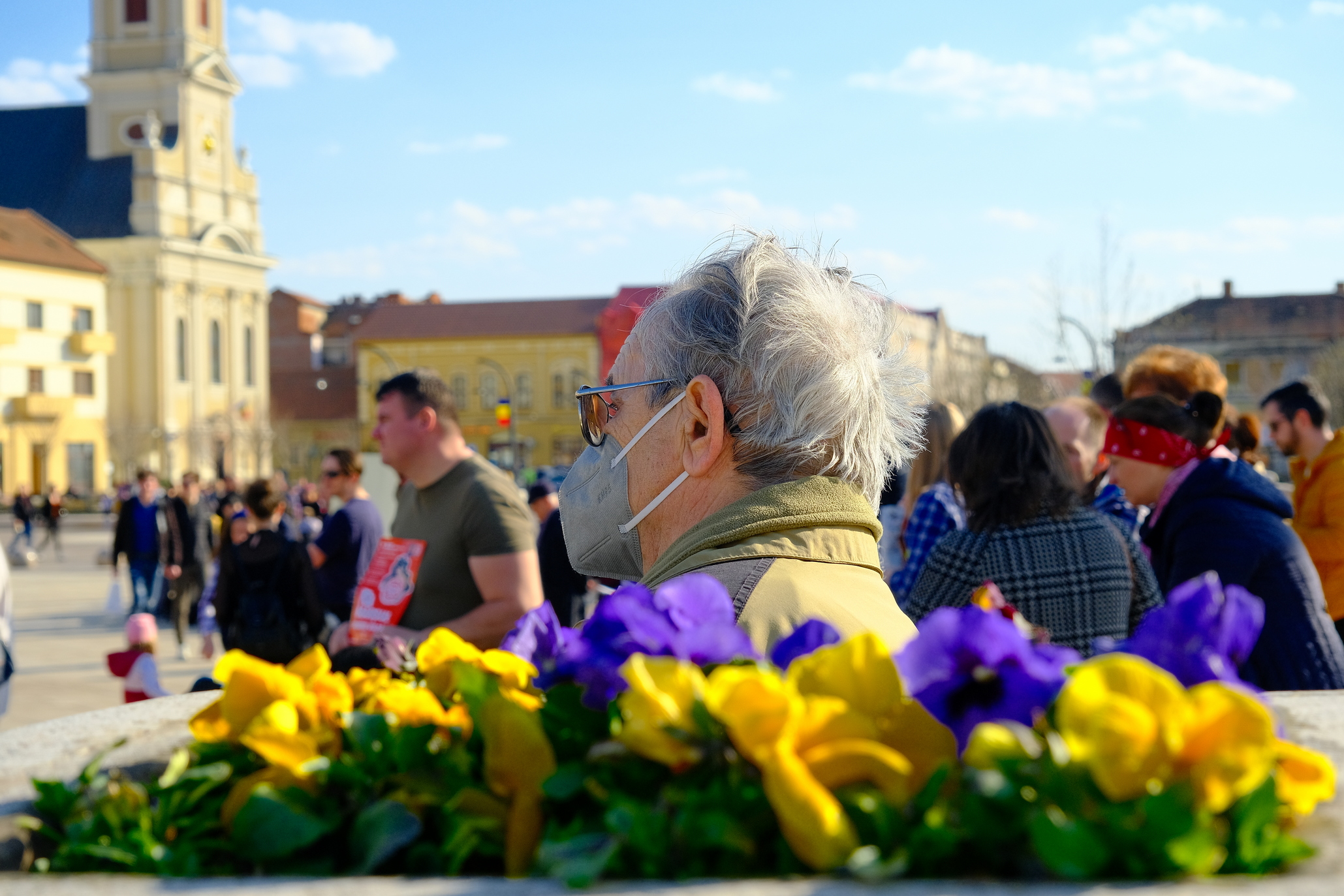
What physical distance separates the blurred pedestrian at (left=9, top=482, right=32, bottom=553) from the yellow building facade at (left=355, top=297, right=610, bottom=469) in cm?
5092

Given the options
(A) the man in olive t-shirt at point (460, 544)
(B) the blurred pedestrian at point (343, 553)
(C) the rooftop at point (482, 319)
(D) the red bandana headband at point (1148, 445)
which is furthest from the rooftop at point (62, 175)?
(D) the red bandana headband at point (1148, 445)

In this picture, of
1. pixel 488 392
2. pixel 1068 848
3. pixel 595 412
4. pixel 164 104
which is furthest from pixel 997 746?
pixel 488 392

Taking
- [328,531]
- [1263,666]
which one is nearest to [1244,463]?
[1263,666]

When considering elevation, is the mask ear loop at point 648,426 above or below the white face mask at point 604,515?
above

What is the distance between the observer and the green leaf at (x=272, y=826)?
119 cm

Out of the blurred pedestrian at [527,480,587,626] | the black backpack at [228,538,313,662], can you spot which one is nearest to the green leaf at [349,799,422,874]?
the black backpack at [228,538,313,662]

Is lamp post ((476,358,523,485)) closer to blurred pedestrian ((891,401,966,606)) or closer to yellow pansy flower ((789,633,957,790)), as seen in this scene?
blurred pedestrian ((891,401,966,606))

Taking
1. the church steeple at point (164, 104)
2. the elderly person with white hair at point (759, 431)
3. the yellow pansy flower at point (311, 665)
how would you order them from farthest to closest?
the church steeple at point (164, 104), the elderly person with white hair at point (759, 431), the yellow pansy flower at point (311, 665)

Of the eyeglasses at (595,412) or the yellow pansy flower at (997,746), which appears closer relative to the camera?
the yellow pansy flower at (997,746)

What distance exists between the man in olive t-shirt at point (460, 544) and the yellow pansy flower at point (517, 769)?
12.5ft

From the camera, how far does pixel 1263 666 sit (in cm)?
377

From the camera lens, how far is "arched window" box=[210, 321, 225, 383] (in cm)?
7656

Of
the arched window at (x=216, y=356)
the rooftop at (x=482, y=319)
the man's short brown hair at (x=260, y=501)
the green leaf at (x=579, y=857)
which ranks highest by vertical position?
the rooftop at (x=482, y=319)

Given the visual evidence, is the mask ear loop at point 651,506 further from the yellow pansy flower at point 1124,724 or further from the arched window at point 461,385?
the arched window at point 461,385
